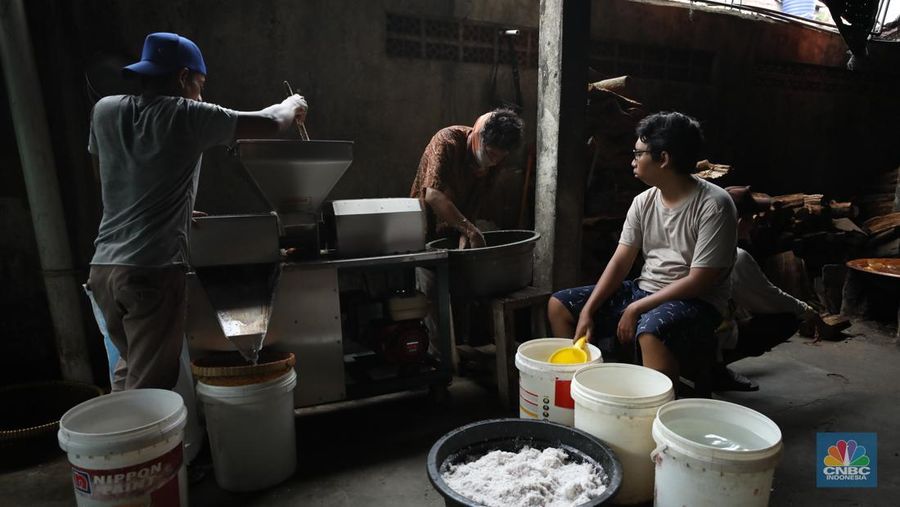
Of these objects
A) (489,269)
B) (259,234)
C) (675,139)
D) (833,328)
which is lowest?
(833,328)

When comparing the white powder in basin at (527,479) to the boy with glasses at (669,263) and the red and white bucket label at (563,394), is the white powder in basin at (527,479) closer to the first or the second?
the red and white bucket label at (563,394)

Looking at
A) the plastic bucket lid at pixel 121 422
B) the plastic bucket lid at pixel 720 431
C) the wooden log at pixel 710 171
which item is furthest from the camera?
the wooden log at pixel 710 171

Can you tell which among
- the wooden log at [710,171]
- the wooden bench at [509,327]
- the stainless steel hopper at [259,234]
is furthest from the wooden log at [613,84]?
the stainless steel hopper at [259,234]

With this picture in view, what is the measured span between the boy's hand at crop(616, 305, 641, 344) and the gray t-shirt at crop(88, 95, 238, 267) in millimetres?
2096

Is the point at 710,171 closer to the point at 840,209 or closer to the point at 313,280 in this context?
the point at 840,209

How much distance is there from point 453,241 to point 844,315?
4321 millimetres

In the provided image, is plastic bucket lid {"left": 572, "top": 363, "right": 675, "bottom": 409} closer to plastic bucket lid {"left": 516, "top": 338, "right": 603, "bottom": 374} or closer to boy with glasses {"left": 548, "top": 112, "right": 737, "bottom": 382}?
plastic bucket lid {"left": 516, "top": 338, "right": 603, "bottom": 374}

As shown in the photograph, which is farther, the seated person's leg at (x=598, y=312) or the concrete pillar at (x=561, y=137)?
the concrete pillar at (x=561, y=137)

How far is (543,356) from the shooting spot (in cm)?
263

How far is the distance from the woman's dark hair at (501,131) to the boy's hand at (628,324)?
1300 mm

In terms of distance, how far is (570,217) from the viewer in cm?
387

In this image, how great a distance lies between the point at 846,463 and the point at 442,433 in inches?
81.9

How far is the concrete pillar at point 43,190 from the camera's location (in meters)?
3.02

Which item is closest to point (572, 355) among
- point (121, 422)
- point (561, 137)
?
point (561, 137)
